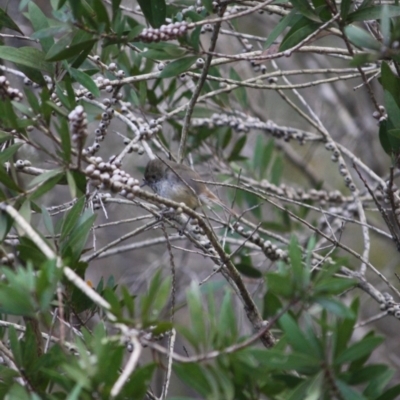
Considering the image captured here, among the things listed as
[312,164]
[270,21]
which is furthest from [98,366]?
[312,164]

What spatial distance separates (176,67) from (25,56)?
0.54 metres

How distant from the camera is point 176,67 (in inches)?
91.2

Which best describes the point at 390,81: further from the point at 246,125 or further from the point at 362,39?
the point at 246,125

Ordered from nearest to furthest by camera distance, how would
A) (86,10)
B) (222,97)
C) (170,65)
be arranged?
(86,10)
(170,65)
(222,97)

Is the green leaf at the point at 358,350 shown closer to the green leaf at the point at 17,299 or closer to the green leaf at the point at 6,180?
the green leaf at the point at 17,299

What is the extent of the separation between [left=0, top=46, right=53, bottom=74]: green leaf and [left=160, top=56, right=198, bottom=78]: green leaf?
0.45 m

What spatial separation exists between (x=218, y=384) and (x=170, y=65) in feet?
3.98

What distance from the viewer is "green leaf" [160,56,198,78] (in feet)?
7.56

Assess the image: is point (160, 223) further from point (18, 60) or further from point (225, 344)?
point (225, 344)

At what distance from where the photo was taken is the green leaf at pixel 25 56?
232 centimetres

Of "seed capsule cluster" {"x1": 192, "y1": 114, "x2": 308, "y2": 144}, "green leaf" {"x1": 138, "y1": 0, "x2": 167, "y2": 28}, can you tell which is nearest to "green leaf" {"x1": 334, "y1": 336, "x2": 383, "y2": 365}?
"green leaf" {"x1": 138, "y1": 0, "x2": 167, "y2": 28}

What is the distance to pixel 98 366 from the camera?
58.4 inches

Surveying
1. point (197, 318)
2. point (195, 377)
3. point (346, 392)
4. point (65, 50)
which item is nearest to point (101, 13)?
point (65, 50)

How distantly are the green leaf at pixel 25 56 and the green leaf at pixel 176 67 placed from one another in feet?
1.48
